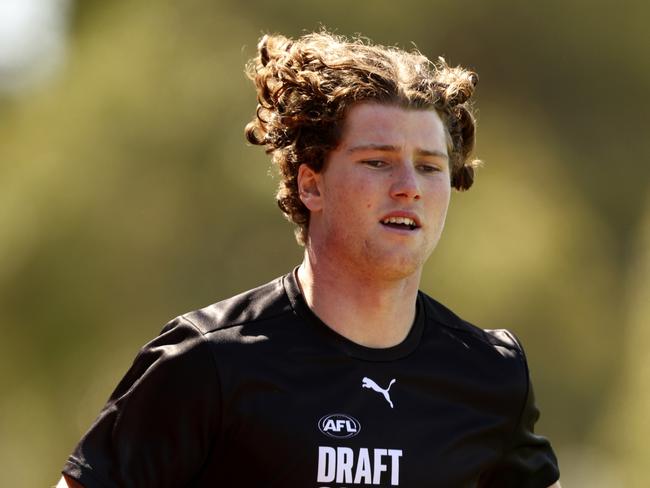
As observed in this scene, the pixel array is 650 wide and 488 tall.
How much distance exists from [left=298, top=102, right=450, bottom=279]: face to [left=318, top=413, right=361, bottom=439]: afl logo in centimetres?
39

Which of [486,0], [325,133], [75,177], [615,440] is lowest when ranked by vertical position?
[615,440]

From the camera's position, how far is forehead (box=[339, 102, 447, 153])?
3672mm

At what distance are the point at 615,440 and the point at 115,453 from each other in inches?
277

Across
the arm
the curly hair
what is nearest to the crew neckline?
the curly hair

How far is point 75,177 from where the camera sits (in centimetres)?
1005

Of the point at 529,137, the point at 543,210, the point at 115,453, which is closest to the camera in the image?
the point at 115,453

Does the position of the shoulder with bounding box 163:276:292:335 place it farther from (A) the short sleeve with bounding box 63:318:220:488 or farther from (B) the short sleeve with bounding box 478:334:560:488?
(B) the short sleeve with bounding box 478:334:560:488

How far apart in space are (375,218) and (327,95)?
0.43m

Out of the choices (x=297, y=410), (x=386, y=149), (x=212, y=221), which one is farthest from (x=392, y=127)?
(x=212, y=221)

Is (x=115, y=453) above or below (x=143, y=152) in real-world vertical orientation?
below

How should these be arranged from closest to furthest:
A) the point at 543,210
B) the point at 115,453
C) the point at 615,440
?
1. the point at 115,453
2. the point at 615,440
3. the point at 543,210

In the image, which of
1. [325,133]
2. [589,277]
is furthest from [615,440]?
[325,133]

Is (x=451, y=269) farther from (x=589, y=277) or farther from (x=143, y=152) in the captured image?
(x=143, y=152)

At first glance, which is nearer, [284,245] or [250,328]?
[250,328]
